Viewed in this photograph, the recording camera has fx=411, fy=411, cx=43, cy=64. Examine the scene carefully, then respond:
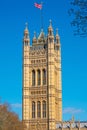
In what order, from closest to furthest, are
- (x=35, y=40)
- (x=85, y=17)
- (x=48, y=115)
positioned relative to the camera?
(x=85, y=17)
(x=48, y=115)
(x=35, y=40)

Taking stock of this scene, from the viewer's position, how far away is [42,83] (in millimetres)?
79375

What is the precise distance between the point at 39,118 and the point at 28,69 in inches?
387

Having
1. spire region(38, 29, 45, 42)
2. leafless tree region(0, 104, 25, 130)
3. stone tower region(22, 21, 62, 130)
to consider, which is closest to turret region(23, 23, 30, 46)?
stone tower region(22, 21, 62, 130)

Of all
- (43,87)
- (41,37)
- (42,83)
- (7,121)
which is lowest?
(7,121)

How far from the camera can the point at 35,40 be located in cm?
8338

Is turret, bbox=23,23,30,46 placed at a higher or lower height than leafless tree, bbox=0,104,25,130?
higher

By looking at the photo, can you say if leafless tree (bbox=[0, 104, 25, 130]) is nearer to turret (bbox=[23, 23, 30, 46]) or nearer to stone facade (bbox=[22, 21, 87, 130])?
stone facade (bbox=[22, 21, 87, 130])

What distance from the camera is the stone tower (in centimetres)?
7738

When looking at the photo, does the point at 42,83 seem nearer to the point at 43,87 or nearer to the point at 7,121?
the point at 43,87

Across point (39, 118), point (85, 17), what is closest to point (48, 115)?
point (39, 118)

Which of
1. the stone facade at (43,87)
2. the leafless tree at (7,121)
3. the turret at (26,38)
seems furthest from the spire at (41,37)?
the leafless tree at (7,121)

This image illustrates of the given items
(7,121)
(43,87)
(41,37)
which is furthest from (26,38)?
(7,121)

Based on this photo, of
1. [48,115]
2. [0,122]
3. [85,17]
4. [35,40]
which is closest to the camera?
[85,17]

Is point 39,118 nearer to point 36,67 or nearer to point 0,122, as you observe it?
point 36,67
